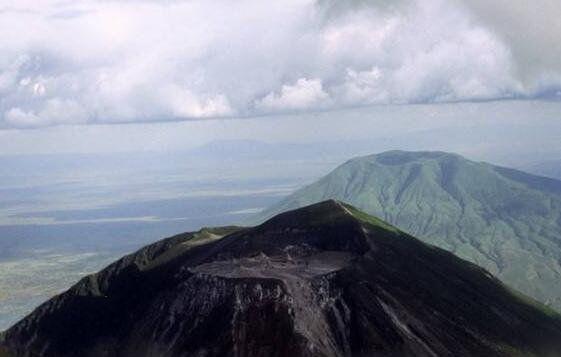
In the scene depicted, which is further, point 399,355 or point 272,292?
point 272,292

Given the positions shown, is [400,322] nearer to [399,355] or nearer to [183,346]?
[399,355]

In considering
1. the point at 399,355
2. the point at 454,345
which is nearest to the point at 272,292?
the point at 399,355

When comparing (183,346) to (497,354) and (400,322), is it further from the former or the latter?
(497,354)

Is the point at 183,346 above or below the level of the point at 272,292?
below

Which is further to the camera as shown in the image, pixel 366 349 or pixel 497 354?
pixel 497 354

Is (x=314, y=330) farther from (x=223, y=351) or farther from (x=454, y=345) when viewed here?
(x=454, y=345)

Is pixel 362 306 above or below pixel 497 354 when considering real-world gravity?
above

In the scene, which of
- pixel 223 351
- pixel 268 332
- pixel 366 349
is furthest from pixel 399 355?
pixel 223 351
